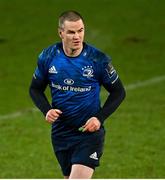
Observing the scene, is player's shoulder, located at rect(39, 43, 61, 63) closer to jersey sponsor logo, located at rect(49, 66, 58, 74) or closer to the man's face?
jersey sponsor logo, located at rect(49, 66, 58, 74)

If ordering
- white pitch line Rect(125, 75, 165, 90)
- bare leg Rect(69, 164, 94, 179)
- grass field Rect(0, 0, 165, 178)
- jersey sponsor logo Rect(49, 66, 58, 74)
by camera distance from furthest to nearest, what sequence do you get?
white pitch line Rect(125, 75, 165, 90) < grass field Rect(0, 0, 165, 178) < jersey sponsor logo Rect(49, 66, 58, 74) < bare leg Rect(69, 164, 94, 179)

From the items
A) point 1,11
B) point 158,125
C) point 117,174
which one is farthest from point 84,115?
point 1,11

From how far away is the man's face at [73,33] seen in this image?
30.2ft

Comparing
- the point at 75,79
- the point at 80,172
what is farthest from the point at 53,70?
the point at 80,172

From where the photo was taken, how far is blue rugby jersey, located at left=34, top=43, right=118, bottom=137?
945 cm

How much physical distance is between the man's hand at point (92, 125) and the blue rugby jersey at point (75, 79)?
336 mm

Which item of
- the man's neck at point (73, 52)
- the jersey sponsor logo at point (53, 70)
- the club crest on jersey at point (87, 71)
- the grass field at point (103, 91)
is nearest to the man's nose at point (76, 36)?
the man's neck at point (73, 52)

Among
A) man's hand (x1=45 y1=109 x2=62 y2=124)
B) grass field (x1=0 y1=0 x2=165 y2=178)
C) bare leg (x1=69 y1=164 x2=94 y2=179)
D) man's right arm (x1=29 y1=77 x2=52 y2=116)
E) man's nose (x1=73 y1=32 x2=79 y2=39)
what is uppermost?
man's nose (x1=73 y1=32 x2=79 y2=39)

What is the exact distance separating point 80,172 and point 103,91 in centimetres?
1159

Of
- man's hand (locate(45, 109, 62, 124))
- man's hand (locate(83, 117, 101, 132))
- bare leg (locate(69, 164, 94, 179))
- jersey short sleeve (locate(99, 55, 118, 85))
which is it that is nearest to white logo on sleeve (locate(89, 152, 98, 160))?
bare leg (locate(69, 164, 94, 179))

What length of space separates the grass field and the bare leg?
4.24 metres

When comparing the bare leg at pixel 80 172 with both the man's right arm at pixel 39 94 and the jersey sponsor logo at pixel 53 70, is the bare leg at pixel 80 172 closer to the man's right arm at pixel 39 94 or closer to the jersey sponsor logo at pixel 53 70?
the man's right arm at pixel 39 94

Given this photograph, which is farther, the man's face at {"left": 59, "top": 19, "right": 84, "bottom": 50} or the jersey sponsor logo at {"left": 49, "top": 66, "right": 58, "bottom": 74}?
the jersey sponsor logo at {"left": 49, "top": 66, "right": 58, "bottom": 74}

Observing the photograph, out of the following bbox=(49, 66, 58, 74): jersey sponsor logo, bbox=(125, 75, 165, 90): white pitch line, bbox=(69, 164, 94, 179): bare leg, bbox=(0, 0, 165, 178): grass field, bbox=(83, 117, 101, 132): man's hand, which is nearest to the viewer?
bbox=(83, 117, 101, 132): man's hand
